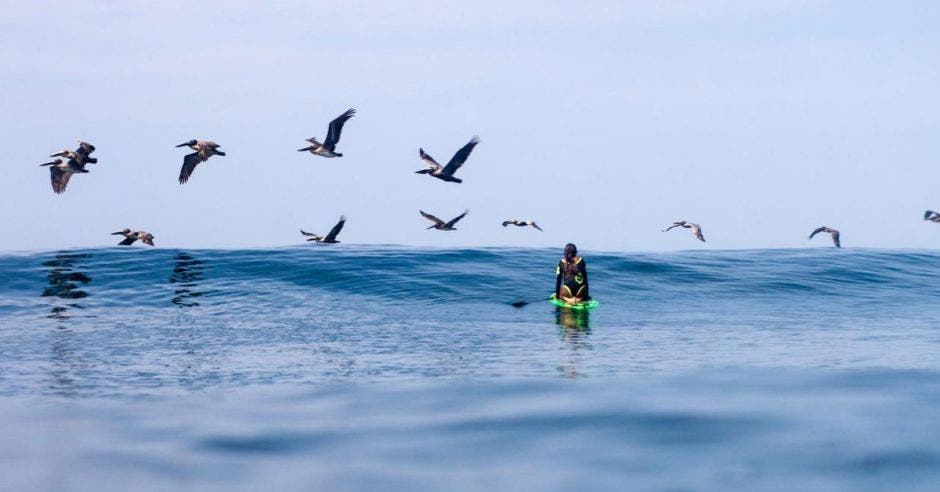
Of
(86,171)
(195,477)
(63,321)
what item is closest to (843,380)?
(195,477)

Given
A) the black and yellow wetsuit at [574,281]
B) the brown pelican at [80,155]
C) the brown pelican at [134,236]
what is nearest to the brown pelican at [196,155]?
the brown pelican at [80,155]

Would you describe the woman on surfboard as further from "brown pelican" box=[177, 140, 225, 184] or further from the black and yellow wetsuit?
"brown pelican" box=[177, 140, 225, 184]

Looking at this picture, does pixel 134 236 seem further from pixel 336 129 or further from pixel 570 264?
pixel 570 264

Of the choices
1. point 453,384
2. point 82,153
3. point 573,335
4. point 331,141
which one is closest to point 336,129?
point 331,141

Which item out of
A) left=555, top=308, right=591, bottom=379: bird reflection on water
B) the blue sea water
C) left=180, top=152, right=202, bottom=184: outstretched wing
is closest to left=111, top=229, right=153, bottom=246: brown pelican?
the blue sea water

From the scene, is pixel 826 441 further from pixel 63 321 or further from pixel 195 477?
pixel 63 321

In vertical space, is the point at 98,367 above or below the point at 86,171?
below

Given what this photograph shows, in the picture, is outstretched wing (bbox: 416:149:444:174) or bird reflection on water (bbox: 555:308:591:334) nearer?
bird reflection on water (bbox: 555:308:591:334)

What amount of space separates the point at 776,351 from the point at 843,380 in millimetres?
3876

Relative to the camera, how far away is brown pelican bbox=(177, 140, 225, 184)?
98.4ft

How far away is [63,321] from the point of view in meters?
26.0

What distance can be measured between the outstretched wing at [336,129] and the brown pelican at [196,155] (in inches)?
116

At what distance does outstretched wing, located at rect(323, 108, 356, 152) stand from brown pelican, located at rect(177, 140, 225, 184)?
2.94m

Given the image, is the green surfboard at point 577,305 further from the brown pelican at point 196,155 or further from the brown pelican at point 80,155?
the brown pelican at point 80,155
